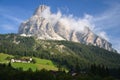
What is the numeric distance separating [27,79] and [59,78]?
60.8 ft

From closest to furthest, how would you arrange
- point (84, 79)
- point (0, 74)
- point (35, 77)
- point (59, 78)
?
point (84, 79) < point (59, 78) < point (35, 77) < point (0, 74)

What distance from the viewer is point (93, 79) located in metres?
157

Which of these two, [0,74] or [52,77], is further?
[0,74]

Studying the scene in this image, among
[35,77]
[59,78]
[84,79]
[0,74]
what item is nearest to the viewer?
[84,79]

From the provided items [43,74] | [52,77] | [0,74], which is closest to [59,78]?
[52,77]

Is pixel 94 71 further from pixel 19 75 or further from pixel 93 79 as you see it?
pixel 19 75

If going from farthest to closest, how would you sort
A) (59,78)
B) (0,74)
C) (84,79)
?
1. (0,74)
2. (59,78)
3. (84,79)

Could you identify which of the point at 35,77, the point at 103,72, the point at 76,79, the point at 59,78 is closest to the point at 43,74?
the point at 35,77

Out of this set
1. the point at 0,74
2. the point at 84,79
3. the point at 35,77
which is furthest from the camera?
the point at 0,74

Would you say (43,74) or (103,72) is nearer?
(43,74)

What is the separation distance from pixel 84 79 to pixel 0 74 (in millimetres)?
61728

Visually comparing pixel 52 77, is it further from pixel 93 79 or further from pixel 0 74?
pixel 0 74

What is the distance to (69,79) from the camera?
15938 cm

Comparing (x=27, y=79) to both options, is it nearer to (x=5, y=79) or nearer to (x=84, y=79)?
(x=5, y=79)
